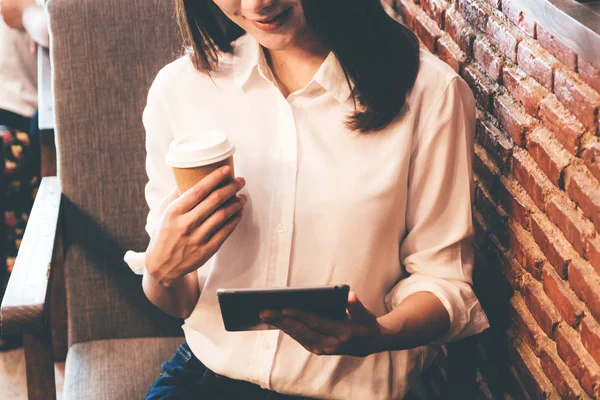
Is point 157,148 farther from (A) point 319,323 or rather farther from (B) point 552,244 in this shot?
(B) point 552,244

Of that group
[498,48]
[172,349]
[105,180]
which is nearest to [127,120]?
[105,180]

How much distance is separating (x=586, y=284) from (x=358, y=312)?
317mm

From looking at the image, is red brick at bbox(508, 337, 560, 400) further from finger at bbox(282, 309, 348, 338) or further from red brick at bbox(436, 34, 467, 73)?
red brick at bbox(436, 34, 467, 73)

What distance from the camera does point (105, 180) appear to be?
166 cm

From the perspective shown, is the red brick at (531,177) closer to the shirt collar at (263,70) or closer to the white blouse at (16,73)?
the shirt collar at (263,70)

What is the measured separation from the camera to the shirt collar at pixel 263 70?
121 cm

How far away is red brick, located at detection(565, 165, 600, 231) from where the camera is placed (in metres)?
0.98

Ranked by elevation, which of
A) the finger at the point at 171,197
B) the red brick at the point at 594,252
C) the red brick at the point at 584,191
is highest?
the red brick at the point at 584,191

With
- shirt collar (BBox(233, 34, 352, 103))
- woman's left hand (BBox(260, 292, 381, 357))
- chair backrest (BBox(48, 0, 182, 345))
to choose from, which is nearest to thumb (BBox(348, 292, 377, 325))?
woman's left hand (BBox(260, 292, 381, 357))

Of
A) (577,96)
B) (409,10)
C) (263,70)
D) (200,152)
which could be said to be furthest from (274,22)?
(409,10)

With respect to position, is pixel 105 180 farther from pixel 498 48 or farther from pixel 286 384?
pixel 498 48

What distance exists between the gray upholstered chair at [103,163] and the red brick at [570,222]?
0.91 metres

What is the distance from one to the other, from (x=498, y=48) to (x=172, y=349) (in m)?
0.95

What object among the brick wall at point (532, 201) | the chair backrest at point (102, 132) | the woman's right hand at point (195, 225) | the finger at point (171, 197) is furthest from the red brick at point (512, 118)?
the chair backrest at point (102, 132)
